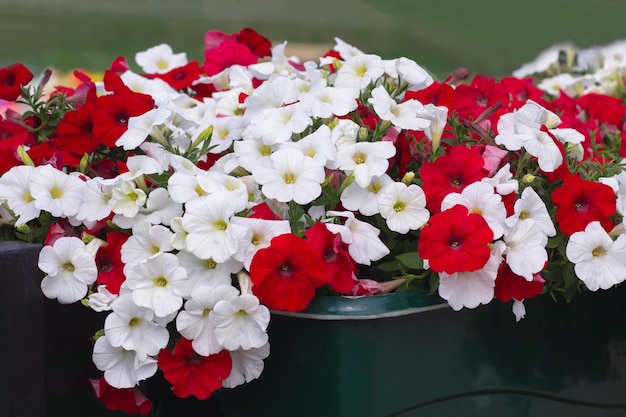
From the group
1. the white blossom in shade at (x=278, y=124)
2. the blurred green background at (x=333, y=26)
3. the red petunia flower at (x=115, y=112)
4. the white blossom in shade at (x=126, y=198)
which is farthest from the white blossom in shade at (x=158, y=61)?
the white blossom in shade at (x=126, y=198)

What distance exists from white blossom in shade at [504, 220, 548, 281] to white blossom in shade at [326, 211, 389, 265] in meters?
0.16

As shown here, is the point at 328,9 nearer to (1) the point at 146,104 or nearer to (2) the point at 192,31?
(2) the point at 192,31

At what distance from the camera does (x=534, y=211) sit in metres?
1.14

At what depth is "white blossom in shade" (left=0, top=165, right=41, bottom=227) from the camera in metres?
1.18

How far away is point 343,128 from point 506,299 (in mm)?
344

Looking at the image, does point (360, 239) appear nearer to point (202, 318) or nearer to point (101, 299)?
point (202, 318)

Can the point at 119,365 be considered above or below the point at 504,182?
below

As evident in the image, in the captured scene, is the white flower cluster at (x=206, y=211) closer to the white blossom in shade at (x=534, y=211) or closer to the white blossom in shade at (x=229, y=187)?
the white blossom in shade at (x=229, y=187)

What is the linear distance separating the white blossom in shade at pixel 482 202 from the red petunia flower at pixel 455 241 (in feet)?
0.12

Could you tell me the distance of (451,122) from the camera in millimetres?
1317

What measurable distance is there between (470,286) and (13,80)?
86 centimetres

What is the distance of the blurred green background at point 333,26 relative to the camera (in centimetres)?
277

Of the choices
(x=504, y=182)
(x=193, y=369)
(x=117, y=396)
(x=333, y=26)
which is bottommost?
(x=333, y=26)

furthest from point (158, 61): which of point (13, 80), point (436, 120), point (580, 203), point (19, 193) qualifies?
point (580, 203)
